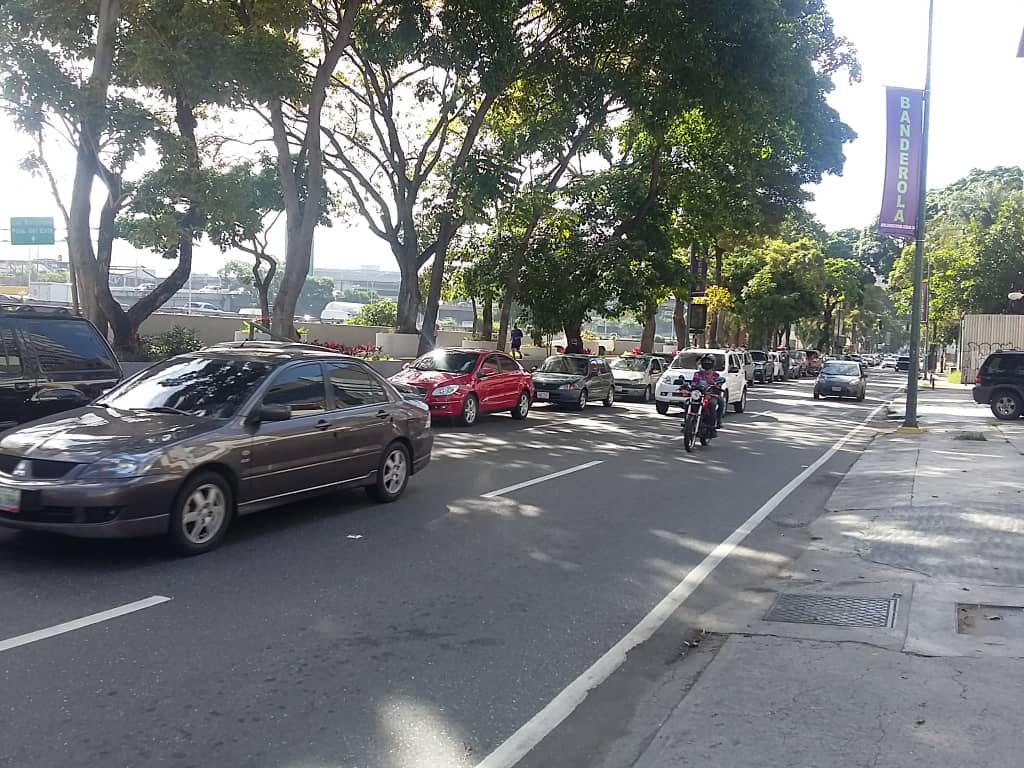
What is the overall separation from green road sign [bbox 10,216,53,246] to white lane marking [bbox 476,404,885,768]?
26431mm

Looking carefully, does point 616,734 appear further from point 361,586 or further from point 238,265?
point 238,265

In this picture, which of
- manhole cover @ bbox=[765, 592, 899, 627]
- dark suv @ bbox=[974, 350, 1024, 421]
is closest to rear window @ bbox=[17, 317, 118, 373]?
manhole cover @ bbox=[765, 592, 899, 627]

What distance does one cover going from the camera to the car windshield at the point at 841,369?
31.7 meters

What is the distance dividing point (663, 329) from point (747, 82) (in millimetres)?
161763

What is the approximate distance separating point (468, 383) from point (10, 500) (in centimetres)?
1209

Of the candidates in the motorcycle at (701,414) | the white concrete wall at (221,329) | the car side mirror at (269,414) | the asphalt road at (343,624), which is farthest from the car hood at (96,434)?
the white concrete wall at (221,329)

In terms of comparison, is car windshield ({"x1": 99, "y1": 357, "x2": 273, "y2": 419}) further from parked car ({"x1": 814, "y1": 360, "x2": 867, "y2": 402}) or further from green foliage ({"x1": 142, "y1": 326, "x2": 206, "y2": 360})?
parked car ({"x1": 814, "y1": 360, "x2": 867, "y2": 402})

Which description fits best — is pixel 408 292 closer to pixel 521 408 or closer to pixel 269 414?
pixel 521 408

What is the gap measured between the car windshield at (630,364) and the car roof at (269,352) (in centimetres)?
1960

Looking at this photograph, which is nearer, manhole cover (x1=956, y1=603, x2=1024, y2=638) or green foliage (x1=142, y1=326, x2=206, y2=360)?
manhole cover (x1=956, y1=603, x2=1024, y2=638)

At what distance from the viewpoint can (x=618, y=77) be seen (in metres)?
21.7

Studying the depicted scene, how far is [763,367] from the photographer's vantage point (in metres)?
44.3

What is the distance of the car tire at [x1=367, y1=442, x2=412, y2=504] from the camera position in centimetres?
901

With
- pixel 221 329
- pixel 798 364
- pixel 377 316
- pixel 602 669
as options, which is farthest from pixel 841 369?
pixel 602 669
